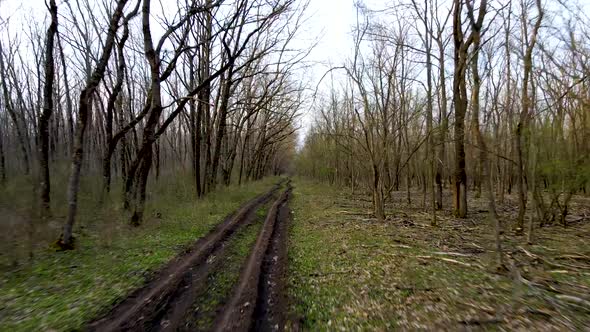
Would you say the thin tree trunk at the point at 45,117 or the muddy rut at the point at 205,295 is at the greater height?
the thin tree trunk at the point at 45,117

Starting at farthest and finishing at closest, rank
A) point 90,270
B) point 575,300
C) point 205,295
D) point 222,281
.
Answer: point 90,270
point 222,281
point 205,295
point 575,300

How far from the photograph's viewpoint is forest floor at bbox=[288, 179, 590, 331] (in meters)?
4.18

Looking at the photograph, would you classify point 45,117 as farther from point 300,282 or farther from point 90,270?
point 300,282

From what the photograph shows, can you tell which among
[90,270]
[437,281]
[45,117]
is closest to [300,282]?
[437,281]

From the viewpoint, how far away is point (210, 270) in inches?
258

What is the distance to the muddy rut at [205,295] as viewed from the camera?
4.27 m

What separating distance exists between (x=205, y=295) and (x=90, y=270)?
2836 millimetres

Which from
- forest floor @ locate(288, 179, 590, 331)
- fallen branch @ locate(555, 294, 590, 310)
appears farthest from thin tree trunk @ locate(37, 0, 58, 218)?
fallen branch @ locate(555, 294, 590, 310)

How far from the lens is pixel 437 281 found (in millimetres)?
5543

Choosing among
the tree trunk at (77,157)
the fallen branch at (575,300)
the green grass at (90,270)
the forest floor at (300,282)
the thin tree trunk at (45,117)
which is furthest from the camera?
the thin tree trunk at (45,117)

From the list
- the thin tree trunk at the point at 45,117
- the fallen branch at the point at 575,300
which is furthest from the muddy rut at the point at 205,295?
the thin tree trunk at the point at 45,117

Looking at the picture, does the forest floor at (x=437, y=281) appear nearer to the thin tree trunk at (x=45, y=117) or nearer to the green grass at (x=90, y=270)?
the green grass at (x=90, y=270)

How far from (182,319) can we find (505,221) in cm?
1225

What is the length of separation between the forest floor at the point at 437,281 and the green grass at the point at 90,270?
9.95ft
